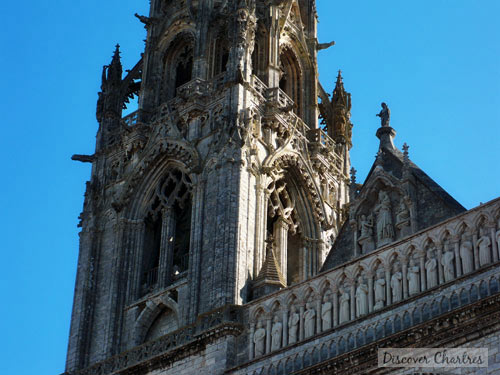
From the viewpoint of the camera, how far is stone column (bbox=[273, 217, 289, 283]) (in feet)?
106

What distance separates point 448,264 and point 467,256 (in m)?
0.45

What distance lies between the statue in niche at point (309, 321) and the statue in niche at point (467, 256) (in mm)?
3768

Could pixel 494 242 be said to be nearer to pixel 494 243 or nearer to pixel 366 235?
pixel 494 243

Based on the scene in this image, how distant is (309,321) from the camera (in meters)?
26.3

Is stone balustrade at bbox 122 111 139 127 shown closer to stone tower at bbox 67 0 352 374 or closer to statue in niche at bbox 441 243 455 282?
stone tower at bbox 67 0 352 374

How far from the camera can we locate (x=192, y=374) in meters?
27.8

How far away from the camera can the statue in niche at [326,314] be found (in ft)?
84.8

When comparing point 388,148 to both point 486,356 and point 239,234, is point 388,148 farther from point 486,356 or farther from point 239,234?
point 486,356

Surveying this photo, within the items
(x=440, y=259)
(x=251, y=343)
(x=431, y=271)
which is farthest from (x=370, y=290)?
(x=251, y=343)

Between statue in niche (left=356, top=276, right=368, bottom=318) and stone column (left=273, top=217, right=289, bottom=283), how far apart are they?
21.2 feet

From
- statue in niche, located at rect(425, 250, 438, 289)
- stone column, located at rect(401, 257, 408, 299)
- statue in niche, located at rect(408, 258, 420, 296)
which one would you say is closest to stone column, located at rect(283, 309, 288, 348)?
stone column, located at rect(401, 257, 408, 299)

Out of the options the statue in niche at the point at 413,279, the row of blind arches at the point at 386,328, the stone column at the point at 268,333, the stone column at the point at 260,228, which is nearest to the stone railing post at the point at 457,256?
the row of blind arches at the point at 386,328

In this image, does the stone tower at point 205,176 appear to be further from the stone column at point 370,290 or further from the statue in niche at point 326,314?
the stone column at point 370,290

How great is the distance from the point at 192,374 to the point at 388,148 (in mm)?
7880
